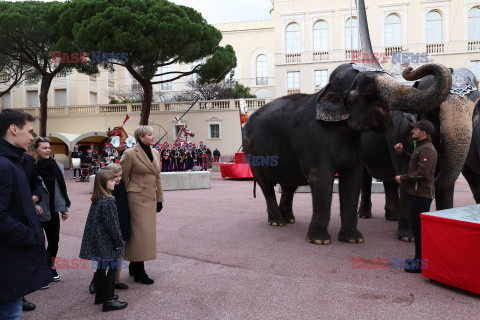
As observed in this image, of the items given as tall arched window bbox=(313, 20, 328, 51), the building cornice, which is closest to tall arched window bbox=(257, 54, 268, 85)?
tall arched window bbox=(313, 20, 328, 51)

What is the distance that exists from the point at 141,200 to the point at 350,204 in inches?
125

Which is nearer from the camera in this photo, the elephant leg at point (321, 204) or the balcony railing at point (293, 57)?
the elephant leg at point (321, 204)

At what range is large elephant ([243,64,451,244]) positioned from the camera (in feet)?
15.5

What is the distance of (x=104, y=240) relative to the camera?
143 inches

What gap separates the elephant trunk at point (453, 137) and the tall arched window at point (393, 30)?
30685 millimetres

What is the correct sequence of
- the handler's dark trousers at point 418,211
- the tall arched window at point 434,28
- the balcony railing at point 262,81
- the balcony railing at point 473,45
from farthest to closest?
the balcony railing at point 262,81 → the tall arched window at point 434,28 → the balcony railing at point 473,45 → the handler's dark trousers at point 418,211

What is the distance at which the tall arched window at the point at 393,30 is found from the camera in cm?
3247

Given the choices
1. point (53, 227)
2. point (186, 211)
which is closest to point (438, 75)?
point (53, 227)

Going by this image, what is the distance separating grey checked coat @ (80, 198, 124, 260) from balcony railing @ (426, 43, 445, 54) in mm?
33597

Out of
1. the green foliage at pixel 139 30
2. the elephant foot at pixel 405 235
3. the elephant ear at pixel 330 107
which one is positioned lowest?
the elephant foot at pixel 405 235

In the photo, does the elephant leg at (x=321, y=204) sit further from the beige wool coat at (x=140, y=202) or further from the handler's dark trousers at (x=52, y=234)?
the handler's dark trousers at (x=52, y=234)

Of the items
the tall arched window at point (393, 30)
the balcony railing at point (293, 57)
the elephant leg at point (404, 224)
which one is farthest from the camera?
the balcony railing at point (293, 57)


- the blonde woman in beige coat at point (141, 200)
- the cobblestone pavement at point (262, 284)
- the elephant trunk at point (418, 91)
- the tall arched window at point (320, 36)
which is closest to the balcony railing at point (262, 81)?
the tall arched window at point (320, 36)

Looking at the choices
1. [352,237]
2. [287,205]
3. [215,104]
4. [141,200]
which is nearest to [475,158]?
[352,237]
